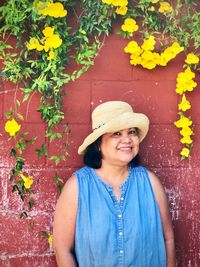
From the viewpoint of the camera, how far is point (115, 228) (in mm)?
3041

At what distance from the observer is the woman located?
9.91ft

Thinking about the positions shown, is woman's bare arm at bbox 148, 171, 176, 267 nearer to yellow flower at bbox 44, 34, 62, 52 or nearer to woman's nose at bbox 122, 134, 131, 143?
woman's nose at bbox 122, 134, 131, 143

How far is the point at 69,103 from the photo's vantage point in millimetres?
3326

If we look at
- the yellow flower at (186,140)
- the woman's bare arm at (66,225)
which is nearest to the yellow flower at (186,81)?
the yellow flower at (186,140)

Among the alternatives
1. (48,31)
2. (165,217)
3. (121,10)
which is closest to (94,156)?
(165,217)

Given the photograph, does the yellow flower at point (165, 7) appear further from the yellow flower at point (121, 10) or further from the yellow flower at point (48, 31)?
the yellow flower at point (48, 31)

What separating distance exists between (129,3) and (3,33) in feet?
A: 2.61

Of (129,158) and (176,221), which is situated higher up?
(129,158)

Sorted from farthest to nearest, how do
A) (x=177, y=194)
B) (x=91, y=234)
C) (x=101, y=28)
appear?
(x=177, y=194) < (x=101, y=28) < (x=91, y=234)

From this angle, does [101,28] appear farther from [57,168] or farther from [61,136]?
[57,168]

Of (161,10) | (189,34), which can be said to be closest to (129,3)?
(161,10)

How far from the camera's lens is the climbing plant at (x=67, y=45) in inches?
123

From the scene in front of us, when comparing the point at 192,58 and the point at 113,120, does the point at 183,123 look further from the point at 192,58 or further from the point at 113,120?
the point at 113,120

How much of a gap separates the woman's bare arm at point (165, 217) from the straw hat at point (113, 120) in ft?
1.06
